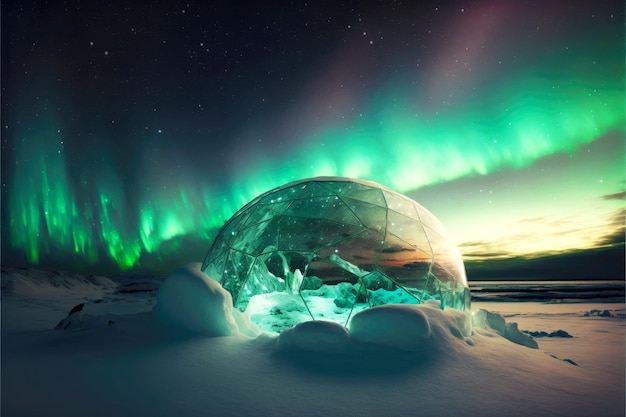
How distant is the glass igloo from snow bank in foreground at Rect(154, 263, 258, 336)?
57cm

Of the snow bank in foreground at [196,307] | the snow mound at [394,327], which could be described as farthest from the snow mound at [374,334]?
the snow bank in foreground at [196,307]

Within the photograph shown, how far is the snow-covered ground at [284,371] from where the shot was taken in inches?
119

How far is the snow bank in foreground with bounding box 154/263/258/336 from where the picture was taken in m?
A: 4.53

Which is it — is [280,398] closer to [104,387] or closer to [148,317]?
[104,387]

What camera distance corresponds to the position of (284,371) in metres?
3.59

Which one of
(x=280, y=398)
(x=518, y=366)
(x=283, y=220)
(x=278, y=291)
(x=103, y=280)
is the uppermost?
(x=283, y=220)

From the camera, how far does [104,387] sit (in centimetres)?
326

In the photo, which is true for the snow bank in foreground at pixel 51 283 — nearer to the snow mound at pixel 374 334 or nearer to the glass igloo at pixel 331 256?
the glass igloo at pixel 331 256

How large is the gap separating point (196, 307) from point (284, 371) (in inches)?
64.7

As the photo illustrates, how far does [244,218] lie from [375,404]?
4.09 m

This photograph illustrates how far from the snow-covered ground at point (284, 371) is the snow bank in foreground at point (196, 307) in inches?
0.6

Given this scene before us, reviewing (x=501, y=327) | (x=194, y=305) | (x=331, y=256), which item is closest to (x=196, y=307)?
(x=194, y=305)

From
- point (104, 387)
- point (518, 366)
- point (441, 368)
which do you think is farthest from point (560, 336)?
point (104, 387)

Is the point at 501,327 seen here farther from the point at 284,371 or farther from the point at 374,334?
the point at 284,371
